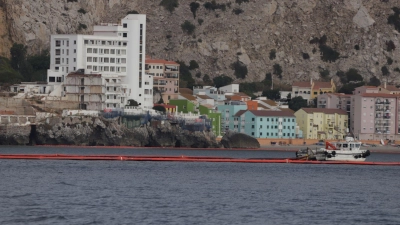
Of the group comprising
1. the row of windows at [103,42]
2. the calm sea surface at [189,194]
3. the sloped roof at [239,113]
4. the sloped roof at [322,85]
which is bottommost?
the calm sea surface at [189,194]

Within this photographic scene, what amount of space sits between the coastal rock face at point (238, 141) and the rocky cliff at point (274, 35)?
3548cm

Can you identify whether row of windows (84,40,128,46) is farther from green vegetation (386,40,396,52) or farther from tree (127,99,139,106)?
green vegetation (386,40,396,52)

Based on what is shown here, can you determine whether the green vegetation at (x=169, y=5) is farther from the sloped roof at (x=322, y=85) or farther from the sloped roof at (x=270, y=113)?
the sloped roof at (x=270, y=113)

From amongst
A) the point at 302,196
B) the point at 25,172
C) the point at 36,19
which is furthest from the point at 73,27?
the point at 302,196

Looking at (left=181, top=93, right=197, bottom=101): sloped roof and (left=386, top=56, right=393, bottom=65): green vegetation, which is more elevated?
(left=386, top=56, right=393, bottom=65): green vegetation

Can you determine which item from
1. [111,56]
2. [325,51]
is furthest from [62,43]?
[325,51]

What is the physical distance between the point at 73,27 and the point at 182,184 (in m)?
98.0

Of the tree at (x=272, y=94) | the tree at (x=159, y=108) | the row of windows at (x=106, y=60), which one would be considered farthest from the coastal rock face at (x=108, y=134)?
the tree at (x=272, y=94)

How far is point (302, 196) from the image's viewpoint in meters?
70.1

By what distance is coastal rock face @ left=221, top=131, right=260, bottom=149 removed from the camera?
14488 cm

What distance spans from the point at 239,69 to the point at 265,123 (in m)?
26.5

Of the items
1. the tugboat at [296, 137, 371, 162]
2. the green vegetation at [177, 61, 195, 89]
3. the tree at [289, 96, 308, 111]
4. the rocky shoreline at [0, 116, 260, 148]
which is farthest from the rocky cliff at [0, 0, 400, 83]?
the tugboat at [296, 137, 371, 162]

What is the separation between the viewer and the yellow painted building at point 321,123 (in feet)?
533

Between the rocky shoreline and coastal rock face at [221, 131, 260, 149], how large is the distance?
10.1ft
